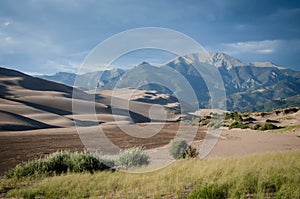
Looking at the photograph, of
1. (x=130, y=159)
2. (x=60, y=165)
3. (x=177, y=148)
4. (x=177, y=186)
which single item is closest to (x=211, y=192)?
(x=177, y=186)

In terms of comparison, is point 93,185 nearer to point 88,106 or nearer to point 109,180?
point 109,180

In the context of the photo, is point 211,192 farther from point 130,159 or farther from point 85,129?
point 85,129

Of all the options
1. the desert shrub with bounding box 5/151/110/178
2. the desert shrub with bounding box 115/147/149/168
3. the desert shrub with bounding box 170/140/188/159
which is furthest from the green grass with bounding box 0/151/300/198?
the desert shrub with bounding box 170/140/188/159

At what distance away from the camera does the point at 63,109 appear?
278 ft

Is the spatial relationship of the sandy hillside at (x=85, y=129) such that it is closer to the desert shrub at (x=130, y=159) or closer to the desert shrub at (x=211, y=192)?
the desert shrub at (x=130, y=159)

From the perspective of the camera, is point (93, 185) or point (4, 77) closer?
point (93, 185)

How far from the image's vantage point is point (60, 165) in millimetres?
11336

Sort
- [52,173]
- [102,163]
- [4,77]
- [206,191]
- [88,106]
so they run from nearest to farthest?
1. [206,191]
2. [52,173]
3. [102,163]
4. [88,106]
5. [4,77]

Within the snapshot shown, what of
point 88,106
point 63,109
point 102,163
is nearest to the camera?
point 102,163

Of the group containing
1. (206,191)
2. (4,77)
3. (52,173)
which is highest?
(4,77)

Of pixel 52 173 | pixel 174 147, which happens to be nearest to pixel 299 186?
pixel 52 173

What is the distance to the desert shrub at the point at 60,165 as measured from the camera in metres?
10.5

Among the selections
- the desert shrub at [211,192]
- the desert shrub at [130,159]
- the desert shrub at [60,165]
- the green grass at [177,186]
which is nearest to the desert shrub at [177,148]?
the desert shrub at [130,159]

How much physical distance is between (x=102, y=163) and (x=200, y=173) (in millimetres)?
4876
